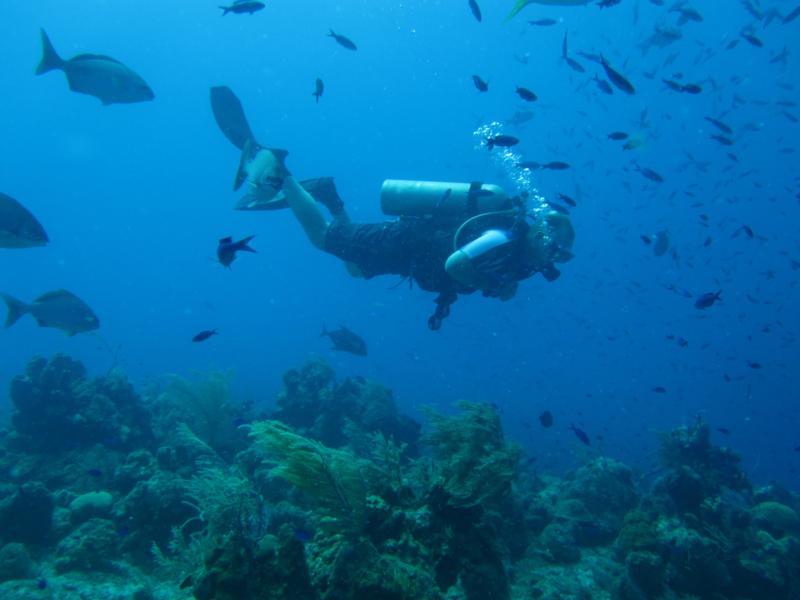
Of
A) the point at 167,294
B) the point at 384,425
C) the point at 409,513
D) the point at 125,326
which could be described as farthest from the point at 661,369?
the point at 167,294

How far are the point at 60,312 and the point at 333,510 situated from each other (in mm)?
6798

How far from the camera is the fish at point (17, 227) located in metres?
5.05

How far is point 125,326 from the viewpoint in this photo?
11106 centimetres

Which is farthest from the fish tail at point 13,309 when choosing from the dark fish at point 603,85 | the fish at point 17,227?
the dark fish at point 603,85

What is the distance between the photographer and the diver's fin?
874cm

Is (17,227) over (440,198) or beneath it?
over

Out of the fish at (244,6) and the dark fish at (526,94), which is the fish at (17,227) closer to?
the fish at (244,6)

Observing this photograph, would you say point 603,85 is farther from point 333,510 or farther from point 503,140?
point 333,510

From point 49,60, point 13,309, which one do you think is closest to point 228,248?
point 49,60

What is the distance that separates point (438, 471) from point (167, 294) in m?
161

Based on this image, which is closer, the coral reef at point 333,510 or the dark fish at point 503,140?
the coral reef at point 333,510

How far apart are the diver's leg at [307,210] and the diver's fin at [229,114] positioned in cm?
116

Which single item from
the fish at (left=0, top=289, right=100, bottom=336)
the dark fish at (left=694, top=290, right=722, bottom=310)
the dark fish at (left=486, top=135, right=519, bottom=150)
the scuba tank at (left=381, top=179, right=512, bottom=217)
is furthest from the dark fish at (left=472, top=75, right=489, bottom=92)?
the fish at (left=0, top=289, right=100, bottom=336)

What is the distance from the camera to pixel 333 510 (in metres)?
3.92
